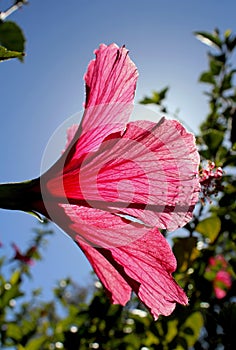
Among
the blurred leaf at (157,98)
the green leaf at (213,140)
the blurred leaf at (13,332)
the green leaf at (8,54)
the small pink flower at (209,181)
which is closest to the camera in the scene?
the green leaf at (8,54)

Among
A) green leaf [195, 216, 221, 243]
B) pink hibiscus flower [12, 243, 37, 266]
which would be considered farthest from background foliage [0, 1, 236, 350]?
pink hibiscus flower [12, 243, 37, 266]

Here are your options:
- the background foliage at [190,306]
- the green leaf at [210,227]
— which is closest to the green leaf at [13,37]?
the background foliage at [190,306]

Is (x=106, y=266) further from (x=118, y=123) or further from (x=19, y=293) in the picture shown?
(x=19, y=293)

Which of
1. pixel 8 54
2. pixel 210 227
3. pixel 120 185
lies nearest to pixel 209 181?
pixel 120 185

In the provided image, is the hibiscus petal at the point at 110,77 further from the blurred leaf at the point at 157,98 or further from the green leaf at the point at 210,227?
the blurred leaf at the point at 157,98

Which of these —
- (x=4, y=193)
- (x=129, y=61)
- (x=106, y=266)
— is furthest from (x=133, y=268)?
(x=129, y=61)
